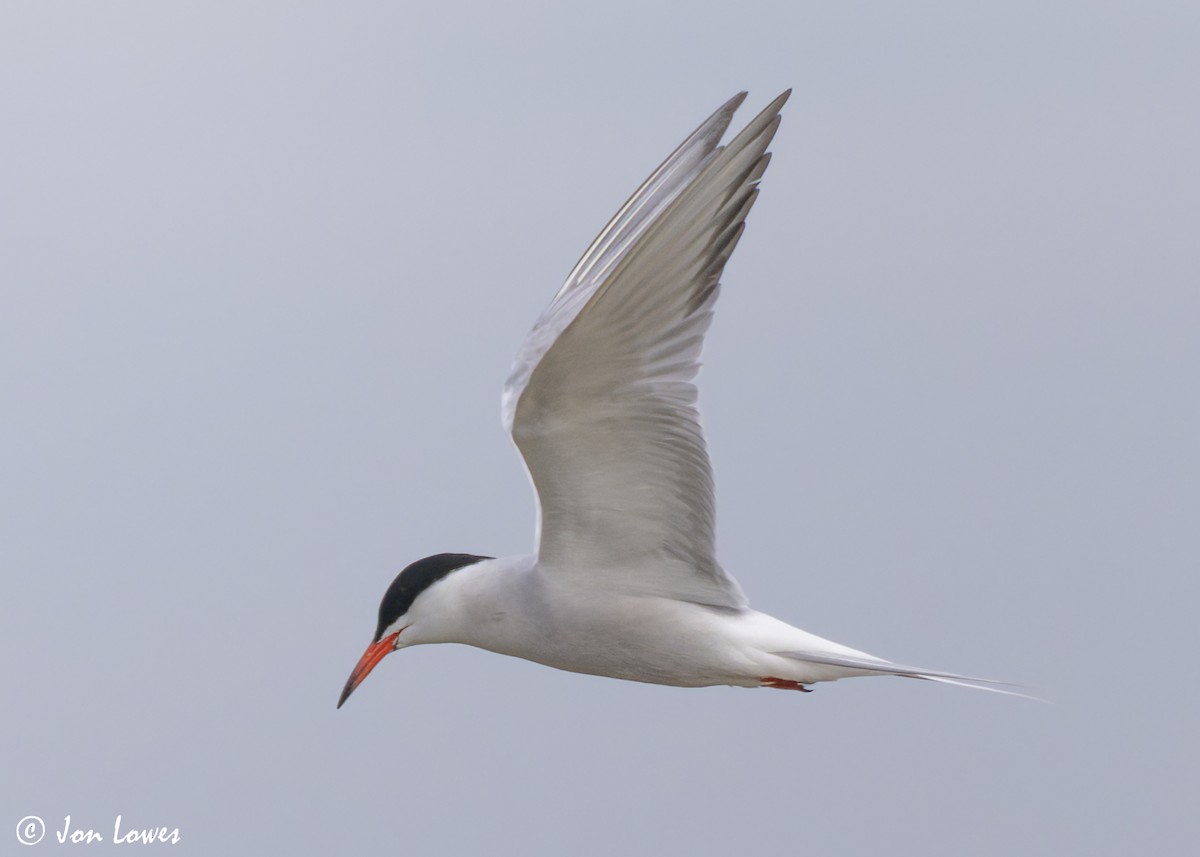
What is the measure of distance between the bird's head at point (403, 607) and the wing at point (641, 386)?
358 millimetres

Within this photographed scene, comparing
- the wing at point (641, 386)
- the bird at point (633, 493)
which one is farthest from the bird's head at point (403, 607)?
the wing at point (641, 386)

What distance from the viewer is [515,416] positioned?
3.73 meters

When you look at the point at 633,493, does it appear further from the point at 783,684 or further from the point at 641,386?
the point at 783,684

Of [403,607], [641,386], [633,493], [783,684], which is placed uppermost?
[641,386]

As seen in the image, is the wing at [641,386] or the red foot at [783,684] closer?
the wing at [641,386]

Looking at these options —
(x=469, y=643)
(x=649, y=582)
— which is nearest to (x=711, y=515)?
(x=649, y=582)

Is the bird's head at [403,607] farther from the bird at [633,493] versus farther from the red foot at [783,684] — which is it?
the red foot at [783,684]

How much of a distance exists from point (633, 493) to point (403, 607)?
81 centimetres

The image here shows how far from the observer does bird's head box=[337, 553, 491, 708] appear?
169 inches

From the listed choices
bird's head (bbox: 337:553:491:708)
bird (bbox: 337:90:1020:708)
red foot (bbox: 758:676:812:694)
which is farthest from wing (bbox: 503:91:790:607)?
bird's head (bbox: 337:553:491:708)

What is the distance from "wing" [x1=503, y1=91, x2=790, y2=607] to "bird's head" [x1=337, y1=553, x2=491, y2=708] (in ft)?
1.17

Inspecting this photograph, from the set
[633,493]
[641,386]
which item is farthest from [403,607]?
[641,386]

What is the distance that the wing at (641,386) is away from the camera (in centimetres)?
357

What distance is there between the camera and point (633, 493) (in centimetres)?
396
